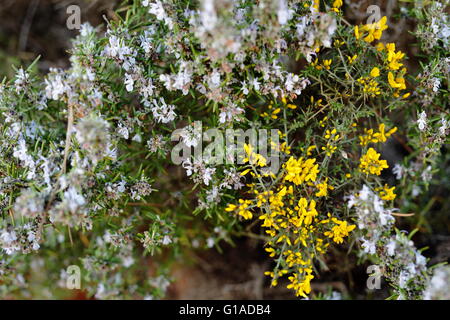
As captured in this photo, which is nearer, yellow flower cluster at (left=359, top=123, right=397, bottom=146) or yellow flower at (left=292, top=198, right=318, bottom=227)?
yellow flower at (left=292, top=198, right=318, bottom=227)

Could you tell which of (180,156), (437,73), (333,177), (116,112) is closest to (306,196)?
(333,177)

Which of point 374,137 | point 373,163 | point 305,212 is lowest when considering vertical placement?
point 305,212

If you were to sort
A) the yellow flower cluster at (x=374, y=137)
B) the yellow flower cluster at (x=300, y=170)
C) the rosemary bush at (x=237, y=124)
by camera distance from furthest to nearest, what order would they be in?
1. the yellow flower cluster at (x=374, y=137)
2. the yellow flower cluster at (x=300, y=170)
3. the rosemary bush at (x=237, y=124)

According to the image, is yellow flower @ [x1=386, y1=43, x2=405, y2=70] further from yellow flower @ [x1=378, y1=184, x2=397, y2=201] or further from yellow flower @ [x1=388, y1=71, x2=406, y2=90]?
yellow flower @ [x1=378, y1=184, x2=397, y2=201]

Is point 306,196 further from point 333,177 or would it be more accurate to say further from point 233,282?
point 233,282

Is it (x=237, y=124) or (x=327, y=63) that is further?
(x=237, y=124)

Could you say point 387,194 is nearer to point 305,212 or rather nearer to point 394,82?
point 305,212

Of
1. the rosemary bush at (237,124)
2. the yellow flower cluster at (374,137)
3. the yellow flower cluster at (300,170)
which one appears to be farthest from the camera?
the yellow flower cluster at (374,137)

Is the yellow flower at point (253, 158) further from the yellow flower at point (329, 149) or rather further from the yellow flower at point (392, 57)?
the yellow flower at point (392, 57)

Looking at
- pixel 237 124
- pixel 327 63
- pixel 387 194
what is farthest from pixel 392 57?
pixel 237 124

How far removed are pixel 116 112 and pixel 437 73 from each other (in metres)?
1.48

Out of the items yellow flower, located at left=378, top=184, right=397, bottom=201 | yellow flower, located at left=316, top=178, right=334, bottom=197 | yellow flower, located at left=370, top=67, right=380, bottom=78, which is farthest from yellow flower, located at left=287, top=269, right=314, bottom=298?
yellow flower, located at left=370, top=67, right=380, bottom=78

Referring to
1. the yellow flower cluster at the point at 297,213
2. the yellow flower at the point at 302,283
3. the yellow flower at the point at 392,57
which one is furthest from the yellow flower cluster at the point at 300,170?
the yellow flower at the point at 392,57

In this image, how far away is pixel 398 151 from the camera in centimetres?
262
